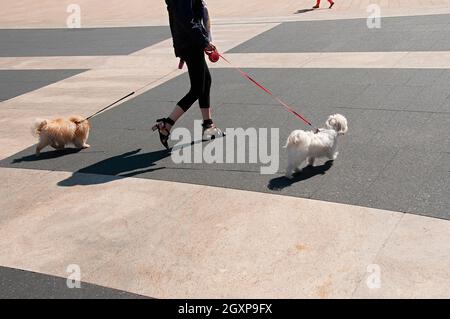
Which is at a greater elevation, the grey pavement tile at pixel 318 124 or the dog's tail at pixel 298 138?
the dog's tail at pixel 298 138

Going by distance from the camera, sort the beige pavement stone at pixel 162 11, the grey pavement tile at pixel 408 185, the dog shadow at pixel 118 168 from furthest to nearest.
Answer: the beige pavement stone at pixel 162 11 < the dog shadow at pixel 118 168 < the grey pavement tile at pixel 408 185

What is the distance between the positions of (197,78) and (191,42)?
488 millimetres

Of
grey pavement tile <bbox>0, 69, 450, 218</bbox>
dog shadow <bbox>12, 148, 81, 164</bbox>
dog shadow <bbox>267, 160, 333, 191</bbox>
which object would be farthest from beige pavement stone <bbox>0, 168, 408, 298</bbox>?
dog shadow <bbox>12, 148, 81, 164</bbox>

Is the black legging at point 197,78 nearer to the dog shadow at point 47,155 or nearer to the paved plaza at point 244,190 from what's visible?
the paved plaza at point 244,190

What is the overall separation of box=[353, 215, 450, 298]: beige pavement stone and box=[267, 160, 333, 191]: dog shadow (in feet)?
4.55

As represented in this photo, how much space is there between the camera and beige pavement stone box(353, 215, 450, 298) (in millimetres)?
3893

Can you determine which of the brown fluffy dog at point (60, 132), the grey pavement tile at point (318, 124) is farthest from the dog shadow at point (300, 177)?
the brown fluffy dog at point (60, 132)

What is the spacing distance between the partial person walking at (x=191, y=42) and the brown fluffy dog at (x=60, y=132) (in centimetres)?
115

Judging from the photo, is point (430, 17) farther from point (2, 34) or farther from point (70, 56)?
point (2, 34)

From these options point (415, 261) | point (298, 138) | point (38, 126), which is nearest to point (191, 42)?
point (298, 138)

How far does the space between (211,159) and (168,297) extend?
286 cm

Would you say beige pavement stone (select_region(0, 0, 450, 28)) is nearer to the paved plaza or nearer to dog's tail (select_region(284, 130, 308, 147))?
the paved plaza

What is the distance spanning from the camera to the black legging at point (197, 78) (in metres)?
6.95

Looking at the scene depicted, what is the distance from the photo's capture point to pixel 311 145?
5.91m
